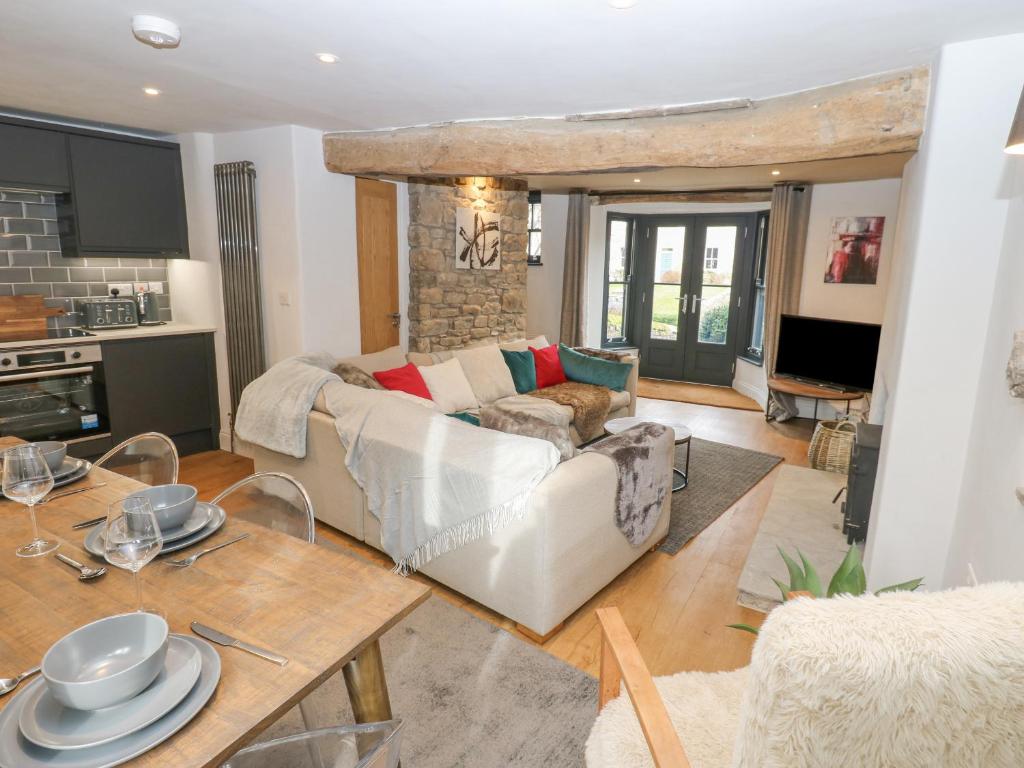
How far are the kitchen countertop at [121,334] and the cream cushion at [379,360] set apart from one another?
1171 mm

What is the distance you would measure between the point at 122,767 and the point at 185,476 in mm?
3700

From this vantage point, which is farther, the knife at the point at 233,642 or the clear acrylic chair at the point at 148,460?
the clear acrylic chair at the point at 148,460

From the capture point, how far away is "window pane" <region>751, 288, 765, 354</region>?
23.1ft

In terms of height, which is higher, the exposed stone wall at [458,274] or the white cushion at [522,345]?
the exposed stone wall at [458,274]

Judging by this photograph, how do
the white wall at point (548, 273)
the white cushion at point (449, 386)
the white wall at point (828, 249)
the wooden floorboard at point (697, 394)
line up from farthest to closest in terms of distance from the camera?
the white wall at point (548, 273) → the wooden floorboard at point (697, 394) → the white wall at point (828, 249) → the white cushion at point (449, 386)

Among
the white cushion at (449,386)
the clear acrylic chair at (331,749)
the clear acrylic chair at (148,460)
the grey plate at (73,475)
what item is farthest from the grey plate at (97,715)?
the white cushion at (449,386)

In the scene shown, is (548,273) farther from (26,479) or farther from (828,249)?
(26,479)

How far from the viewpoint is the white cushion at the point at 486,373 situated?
4.66 metres

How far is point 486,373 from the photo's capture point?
4758mm

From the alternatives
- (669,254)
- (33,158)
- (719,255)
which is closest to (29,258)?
(33,158)

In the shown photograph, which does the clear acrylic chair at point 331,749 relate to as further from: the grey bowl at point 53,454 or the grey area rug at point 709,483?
the grey area rug at point 709,483

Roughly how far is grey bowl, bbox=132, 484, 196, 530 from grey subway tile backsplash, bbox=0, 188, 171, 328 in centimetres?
339

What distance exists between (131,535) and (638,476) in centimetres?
205

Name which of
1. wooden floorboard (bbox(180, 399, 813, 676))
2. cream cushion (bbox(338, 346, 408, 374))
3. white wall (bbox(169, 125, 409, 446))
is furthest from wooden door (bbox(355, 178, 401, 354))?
wooden floorboard (bbox(180, 399, 813, 676))
